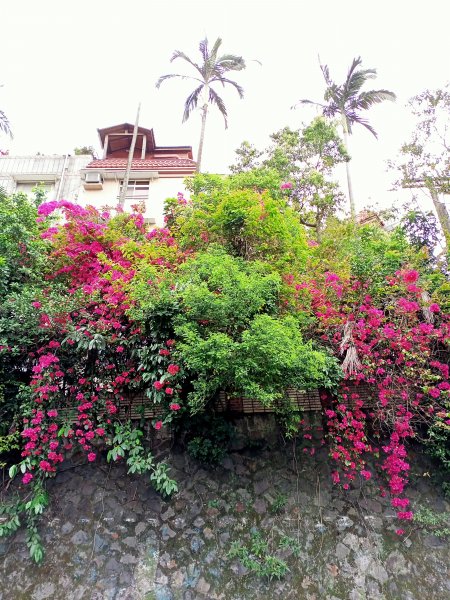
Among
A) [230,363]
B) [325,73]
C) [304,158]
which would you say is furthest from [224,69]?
[230,363]

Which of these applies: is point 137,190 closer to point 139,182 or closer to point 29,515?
point 139,182

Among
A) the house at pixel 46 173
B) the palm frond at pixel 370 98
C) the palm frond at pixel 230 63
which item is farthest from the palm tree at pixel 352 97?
the house at pixel 46 173

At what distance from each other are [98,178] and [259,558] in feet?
44.8

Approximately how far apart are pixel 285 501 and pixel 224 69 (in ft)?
49.6

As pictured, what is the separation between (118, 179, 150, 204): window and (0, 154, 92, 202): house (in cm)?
182

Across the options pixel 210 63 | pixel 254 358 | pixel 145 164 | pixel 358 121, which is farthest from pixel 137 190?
pixel 254 358

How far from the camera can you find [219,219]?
22.1 ft

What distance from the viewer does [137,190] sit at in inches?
628

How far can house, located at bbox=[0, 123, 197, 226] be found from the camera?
15414mm

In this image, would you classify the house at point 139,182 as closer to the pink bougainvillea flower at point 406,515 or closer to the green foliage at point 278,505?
the green foliage at point 278,505

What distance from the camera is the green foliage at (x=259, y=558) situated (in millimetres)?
5910

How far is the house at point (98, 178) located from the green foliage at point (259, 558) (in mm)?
11491

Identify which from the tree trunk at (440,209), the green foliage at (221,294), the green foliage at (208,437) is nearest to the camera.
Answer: the green foliage at (221,294)

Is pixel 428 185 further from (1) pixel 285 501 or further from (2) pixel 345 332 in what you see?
(1) pixel 285 501
